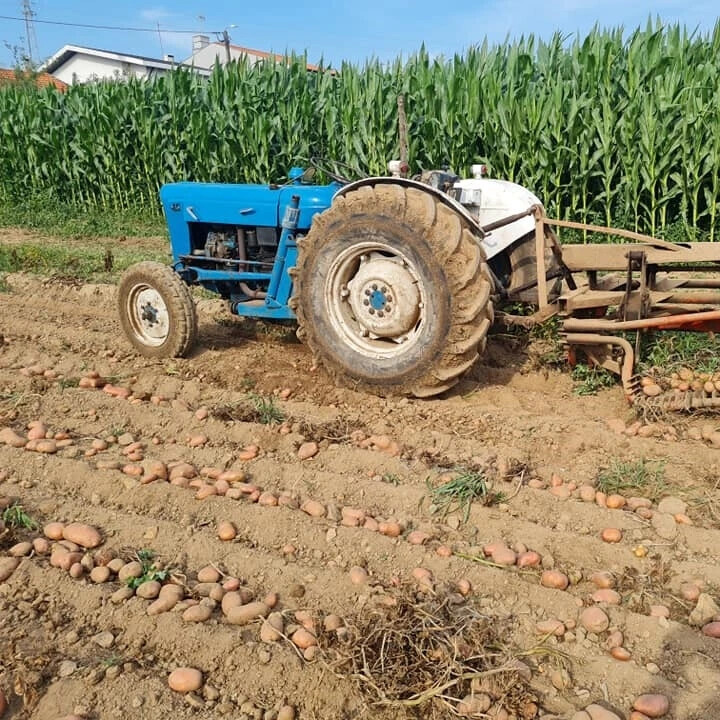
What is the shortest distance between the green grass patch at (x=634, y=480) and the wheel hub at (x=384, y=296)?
1.47 metres

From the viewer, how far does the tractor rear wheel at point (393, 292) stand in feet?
13.0

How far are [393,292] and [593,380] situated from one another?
1.34 metres

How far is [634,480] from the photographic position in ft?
10.9

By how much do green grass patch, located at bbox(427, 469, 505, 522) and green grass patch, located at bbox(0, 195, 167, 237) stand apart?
350 inches

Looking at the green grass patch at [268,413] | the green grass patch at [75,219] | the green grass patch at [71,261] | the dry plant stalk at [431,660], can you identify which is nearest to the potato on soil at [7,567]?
the dry plant stalk at [431,660]

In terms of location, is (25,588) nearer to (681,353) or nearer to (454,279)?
(454,279)

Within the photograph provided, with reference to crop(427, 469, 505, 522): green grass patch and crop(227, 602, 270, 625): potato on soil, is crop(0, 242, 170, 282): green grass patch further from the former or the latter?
crop(227, 602, 270, 625): potato on soil

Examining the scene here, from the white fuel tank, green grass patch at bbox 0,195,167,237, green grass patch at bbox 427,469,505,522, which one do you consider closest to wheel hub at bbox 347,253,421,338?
the white fuel tank

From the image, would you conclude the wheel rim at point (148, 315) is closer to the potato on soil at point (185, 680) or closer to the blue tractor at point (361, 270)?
the blue tractor at point (361, 270)

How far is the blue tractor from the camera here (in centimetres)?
401

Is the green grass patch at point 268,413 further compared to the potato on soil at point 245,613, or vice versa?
the green grass patch at point 268,413

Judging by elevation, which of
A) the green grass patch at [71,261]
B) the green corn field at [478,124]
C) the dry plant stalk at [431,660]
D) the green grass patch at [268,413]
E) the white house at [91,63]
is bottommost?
the dry plant stalk at [431,660]

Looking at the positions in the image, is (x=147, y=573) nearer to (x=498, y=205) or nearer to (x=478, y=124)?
(x=498, y=205)

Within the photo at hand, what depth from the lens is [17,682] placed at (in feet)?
7.11
